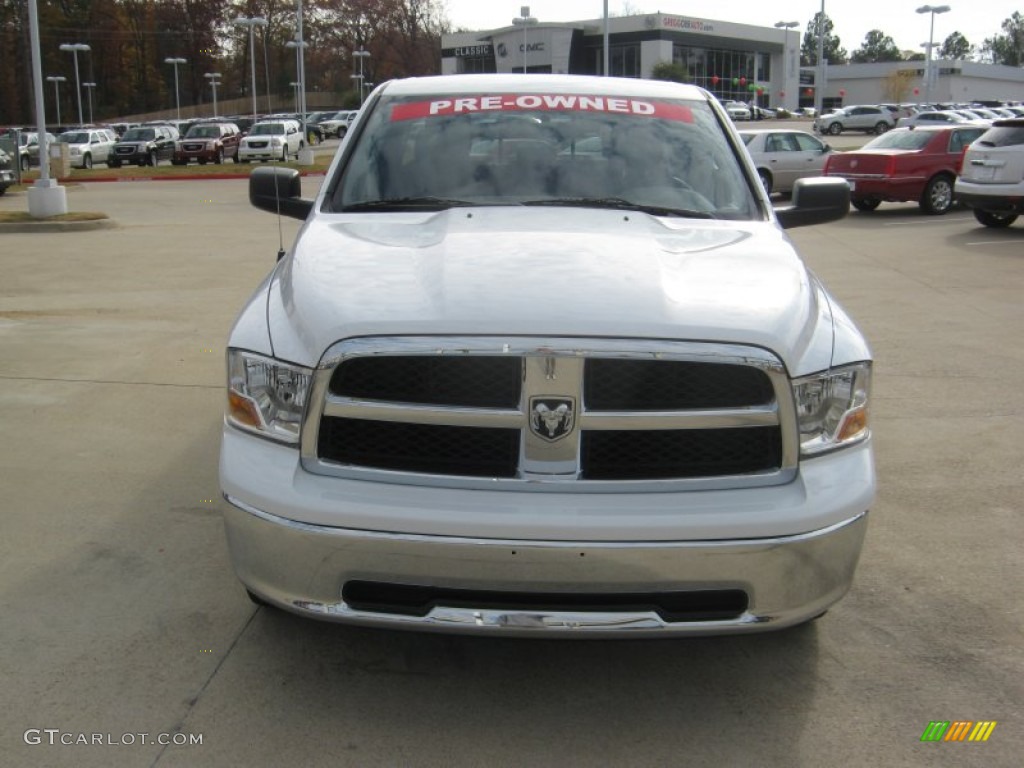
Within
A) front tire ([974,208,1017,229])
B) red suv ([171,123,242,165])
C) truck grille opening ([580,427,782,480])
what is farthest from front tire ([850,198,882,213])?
red suv ([171,123,242,165])

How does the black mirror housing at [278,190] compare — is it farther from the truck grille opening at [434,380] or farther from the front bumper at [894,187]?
the front bumper at [894,187]

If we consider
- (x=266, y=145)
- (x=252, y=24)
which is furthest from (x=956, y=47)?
(x=266, y=145)

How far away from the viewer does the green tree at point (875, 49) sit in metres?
178

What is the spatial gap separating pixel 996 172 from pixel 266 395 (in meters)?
15.2

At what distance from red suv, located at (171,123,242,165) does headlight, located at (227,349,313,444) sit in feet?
129

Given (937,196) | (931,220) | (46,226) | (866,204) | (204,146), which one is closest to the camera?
(46,226)

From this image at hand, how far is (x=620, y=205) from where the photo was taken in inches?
166

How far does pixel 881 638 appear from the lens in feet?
11.9

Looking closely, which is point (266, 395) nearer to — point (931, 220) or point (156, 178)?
point (931, 220)

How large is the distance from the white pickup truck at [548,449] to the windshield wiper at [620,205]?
89cm

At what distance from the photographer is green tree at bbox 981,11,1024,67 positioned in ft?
539

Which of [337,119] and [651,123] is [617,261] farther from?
[337,119]

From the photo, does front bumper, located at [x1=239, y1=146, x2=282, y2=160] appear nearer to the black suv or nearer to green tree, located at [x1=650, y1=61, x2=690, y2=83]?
the black suv

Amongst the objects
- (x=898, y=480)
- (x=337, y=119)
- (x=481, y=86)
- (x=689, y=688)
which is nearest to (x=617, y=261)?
(x=689, y=688)
